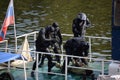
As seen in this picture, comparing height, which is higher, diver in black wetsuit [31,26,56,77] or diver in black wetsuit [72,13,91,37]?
diver in black wetsuit [72,13,91,37]

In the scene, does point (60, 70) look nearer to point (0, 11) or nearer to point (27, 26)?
point (27, 26)

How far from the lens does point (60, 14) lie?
1250 inches

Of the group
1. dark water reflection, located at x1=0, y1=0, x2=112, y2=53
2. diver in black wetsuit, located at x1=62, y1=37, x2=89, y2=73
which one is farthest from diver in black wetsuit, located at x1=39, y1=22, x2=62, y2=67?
dark water reflection, located at x1=0, y1=0, x2=112, y2=53

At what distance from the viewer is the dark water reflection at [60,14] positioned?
2503 cm

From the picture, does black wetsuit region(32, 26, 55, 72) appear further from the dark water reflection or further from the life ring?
Result: the dark water reflection

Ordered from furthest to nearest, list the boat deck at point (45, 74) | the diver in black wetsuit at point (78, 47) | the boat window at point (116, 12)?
the boat deck at point (45, 74) < the diver in black wetsuit at point (78, 47) < the boat window at point (116, 12)

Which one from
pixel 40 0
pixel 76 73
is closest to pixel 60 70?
pixel 76 73

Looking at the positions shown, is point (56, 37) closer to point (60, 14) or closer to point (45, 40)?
point (45, 40)

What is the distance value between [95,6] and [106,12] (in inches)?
128

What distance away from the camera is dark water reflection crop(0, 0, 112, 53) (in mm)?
25031

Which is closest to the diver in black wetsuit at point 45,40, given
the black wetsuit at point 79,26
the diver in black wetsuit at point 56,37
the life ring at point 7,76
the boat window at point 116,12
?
the diver in black wetsuit at point 56,37

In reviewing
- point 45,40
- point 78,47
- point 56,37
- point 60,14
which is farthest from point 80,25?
point 60,14

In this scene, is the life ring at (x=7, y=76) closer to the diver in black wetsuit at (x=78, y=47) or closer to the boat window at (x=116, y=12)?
the diver in black wetsuit at (x=78, y=47)

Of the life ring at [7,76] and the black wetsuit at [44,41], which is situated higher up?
the black wetsuit at [44,41]
